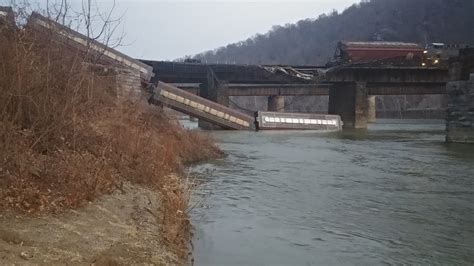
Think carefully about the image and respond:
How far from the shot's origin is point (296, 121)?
68.4 meters

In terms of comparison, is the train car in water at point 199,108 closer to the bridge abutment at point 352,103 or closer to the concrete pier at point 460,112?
the bridge abutment at point 352,103

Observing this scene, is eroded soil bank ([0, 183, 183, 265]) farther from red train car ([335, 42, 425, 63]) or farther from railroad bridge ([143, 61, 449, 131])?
red train car ([335, 42, 425, 63])

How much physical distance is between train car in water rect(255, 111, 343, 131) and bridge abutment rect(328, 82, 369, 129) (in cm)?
435

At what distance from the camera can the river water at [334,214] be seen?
10273mm

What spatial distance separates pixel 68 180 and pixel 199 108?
156 feet

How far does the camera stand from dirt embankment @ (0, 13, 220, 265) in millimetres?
7695

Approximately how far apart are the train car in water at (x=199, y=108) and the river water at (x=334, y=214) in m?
28.0

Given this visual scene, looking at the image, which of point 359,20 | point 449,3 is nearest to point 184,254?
point 449,3

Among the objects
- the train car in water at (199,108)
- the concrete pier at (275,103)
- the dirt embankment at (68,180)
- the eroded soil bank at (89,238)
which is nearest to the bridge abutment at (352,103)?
the train car in water at (199,108)

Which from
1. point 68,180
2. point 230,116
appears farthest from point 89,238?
point 230,116

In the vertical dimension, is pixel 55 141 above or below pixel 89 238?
above

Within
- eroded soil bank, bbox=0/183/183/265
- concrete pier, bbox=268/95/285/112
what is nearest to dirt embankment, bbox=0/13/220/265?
eroded soil bank, bbox=0/183/183/265

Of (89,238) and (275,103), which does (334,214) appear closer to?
(89,238)

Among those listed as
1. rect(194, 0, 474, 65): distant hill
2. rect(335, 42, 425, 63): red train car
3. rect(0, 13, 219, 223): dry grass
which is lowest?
rect(0, 13, 219, 223): dry grass
